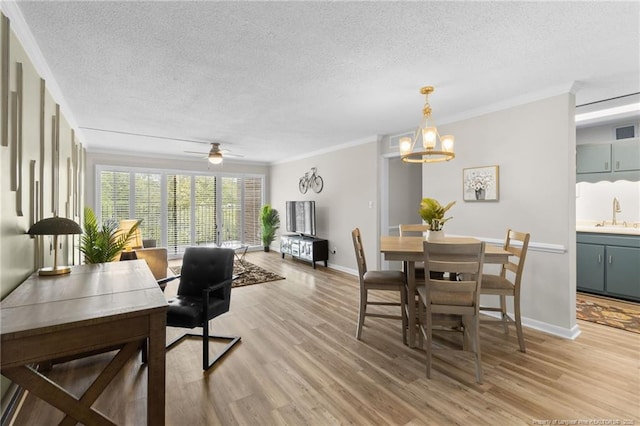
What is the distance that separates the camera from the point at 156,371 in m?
1.51

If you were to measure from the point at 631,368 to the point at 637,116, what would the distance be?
3.55 meters

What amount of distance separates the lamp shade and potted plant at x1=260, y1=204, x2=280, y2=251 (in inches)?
227

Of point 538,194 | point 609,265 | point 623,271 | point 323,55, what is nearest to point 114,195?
point 323,55

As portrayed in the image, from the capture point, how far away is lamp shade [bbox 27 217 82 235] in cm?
195

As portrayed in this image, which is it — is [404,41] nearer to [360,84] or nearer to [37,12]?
[360,84]

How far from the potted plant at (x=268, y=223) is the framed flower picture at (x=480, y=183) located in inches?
203

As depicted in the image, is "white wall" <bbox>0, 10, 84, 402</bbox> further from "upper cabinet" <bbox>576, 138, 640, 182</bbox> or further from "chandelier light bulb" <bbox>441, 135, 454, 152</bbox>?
"upper cabinet" <bbox>576, 138, 640, 182</bbox>

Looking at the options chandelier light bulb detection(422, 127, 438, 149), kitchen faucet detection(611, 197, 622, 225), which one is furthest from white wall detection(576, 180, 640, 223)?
chandelier light bulb detection(422, 127, 438, 149)

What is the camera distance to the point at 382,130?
473cm

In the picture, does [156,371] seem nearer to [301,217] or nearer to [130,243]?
[130,243]

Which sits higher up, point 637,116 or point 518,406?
point 637,116

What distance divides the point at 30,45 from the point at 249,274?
4122 mm

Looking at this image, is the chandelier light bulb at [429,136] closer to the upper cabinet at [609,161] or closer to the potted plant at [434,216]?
the potted plant at [434,216]

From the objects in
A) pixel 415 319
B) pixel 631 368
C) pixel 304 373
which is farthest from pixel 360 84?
pixel 631 368
